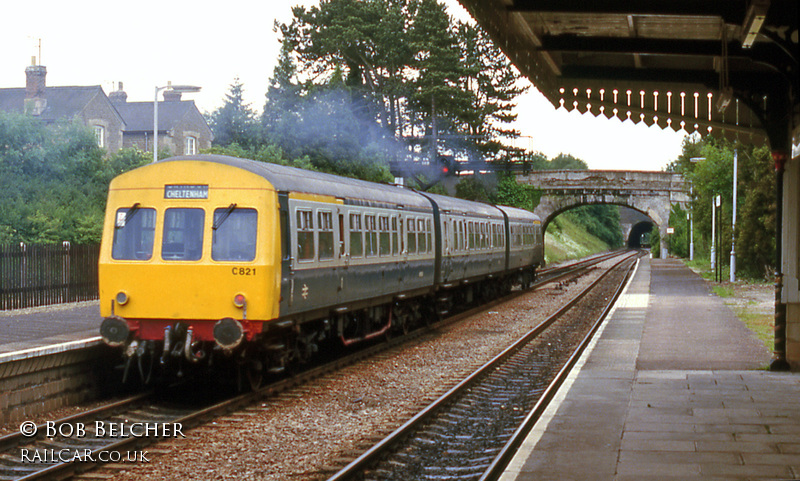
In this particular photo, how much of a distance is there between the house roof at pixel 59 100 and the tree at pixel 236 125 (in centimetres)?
611

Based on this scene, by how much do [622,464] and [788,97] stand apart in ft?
20.5

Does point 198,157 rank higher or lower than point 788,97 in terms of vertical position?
lower

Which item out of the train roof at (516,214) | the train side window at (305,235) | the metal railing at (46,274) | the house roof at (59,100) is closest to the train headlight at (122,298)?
the train side window at (305,235)

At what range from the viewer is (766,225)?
30969 millimetres

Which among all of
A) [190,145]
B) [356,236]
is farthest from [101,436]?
[190,145]

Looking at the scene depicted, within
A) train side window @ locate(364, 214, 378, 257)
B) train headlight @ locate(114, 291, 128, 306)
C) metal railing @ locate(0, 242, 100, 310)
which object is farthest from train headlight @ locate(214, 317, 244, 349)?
metal railing @ locate(0, 242, 100, 310)

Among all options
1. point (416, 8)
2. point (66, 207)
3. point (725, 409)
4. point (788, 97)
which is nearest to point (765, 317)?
point (788, 97)

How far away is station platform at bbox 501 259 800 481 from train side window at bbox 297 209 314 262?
3658 millimetres

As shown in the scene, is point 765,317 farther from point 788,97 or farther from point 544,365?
point 788,97

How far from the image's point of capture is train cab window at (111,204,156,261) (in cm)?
1066

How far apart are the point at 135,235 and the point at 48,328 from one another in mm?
4290

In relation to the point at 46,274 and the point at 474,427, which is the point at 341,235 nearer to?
the point at 474,427

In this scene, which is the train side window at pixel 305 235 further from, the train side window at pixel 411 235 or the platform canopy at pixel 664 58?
the train side window at pixel 411 235

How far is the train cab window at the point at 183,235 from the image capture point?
34.5 feet
